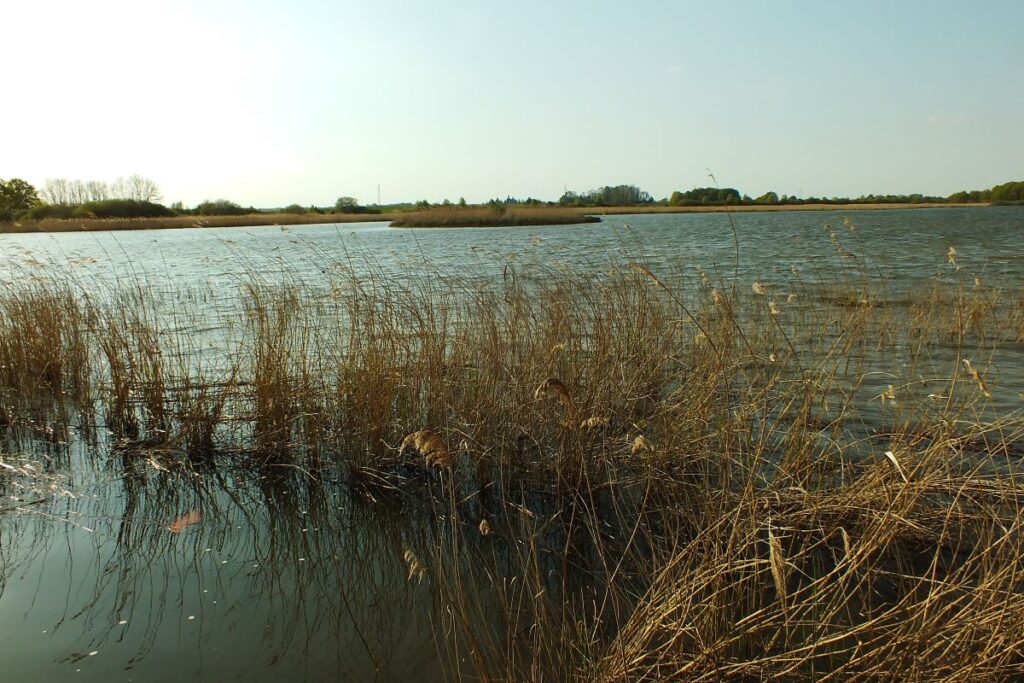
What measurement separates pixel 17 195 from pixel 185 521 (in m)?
45.6

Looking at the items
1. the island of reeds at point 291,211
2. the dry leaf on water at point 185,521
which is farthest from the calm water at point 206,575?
the island of reeds at point 291,211

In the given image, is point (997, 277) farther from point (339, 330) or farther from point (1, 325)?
point (1, 325)

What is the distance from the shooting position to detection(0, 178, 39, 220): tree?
37094 mm

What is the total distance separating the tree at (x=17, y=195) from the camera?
1460 inches

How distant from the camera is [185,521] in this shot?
3.67m

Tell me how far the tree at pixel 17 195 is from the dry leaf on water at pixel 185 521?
3916 centimetres

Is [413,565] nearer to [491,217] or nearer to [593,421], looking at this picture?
[593,421]

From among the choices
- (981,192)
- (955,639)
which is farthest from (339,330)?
(981,192)

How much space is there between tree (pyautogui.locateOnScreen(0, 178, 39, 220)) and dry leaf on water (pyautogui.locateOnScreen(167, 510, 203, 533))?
3916 cm

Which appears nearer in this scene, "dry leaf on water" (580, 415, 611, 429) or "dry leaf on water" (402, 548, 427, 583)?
"dry leaf on water" (402, 548, 427, 583)

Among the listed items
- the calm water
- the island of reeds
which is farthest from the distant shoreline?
the calm water

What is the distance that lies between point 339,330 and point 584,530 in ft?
7.76

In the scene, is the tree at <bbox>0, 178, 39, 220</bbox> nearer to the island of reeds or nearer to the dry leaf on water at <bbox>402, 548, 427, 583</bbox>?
the island of reeds

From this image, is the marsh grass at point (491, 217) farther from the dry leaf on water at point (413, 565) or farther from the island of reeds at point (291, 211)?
the dry leaf on water at point (413, 565)
